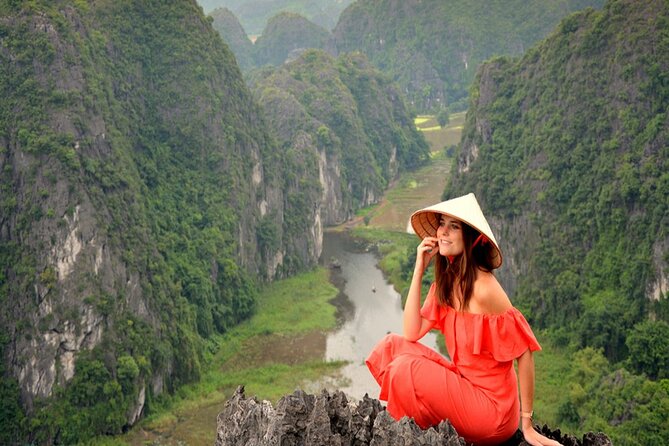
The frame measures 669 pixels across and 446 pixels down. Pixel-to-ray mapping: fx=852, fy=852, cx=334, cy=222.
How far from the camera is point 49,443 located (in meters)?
24.3

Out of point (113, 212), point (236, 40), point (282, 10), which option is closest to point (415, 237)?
point (113, 212)

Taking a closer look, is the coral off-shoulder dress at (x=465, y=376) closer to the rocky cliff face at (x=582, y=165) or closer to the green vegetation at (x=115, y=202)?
the green vegetation at (x=115, y=202)

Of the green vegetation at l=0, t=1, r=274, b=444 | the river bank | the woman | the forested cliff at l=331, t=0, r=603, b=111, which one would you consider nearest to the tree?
the river bank

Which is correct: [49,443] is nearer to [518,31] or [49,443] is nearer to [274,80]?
[274,80]

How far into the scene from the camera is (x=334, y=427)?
5.89m

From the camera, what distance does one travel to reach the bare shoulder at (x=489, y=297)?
5832mm

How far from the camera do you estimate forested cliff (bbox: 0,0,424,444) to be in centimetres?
2559

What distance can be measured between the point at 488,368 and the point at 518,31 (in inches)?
3952

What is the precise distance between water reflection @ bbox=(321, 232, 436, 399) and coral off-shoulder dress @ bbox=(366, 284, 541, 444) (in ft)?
68.7

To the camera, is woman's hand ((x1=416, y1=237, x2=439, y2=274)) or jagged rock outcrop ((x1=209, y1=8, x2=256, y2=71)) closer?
woman's hand ((x1=416, y1=237, x2=439, y2=274))

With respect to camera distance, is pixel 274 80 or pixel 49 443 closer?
pixel 49 443

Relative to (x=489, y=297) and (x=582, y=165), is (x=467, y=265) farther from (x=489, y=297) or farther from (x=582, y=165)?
(x=582, y=165)

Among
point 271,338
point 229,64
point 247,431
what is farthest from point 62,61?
point 247,431

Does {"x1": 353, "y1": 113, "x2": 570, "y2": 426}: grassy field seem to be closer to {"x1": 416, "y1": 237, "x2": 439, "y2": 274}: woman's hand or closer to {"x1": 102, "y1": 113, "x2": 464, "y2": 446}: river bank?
{"x1": 102, "y1": 113, "x2": 464, "y2": 446}: river bank
